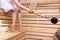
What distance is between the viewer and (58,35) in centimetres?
169

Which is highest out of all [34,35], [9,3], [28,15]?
[9,3]

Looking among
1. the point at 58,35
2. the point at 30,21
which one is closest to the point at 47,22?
the point at 30,21

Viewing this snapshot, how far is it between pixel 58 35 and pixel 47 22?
2.28m

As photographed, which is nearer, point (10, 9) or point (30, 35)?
point (10, 9)

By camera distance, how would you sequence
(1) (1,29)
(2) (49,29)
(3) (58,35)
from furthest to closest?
(2) (49,29) < (1) (1,29) < (3) (58,35)

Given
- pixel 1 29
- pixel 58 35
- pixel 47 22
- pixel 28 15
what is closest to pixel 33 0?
pixel 28 15

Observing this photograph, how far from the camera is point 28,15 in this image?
409 cm

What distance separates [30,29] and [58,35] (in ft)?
7.73

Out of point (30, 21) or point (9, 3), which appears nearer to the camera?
point (9, 3)

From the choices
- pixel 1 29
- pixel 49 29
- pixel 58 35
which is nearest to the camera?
pixel 58 35

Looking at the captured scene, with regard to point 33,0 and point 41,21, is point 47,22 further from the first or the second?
point 33,0

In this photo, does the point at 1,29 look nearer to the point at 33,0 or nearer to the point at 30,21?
the point at 30,21

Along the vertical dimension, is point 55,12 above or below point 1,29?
above

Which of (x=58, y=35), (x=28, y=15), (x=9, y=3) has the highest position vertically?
(x=9, y=3)
